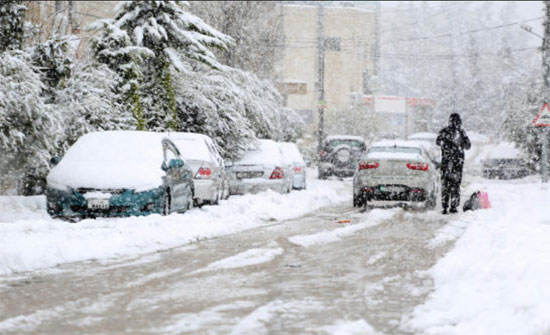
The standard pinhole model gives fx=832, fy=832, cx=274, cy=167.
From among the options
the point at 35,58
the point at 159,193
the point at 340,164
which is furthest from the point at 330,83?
the point at 159,193

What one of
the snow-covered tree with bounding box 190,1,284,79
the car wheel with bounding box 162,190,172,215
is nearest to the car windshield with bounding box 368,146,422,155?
the car wheel with bounding box 162,190,172,215

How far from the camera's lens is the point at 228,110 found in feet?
82.2

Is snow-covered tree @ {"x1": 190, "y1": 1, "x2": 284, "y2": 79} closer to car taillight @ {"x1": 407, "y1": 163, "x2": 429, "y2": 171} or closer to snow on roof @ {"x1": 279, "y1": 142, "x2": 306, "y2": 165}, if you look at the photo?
snow on roof @ {"x1": 279, "y1": 142, "x2": 306, "y2": 165}

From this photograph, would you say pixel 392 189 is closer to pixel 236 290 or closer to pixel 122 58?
pixel 122 58

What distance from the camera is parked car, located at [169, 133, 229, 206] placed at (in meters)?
17.1

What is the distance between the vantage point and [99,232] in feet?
35.3

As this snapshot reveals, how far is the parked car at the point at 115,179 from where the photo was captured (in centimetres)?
1293

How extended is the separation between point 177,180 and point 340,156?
769 inches

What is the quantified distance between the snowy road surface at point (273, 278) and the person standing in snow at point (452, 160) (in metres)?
3.18

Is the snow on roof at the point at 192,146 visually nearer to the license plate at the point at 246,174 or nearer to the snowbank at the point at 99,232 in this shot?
the snowbank at the point at 99,232

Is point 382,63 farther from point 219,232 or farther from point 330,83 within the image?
point 219,232

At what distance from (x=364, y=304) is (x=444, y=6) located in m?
146

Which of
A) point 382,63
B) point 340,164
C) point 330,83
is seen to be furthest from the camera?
point 382,63

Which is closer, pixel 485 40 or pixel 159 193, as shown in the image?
pixel 159 193
